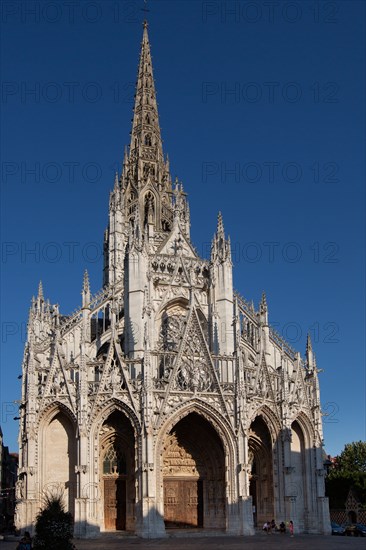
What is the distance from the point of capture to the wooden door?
35938mm

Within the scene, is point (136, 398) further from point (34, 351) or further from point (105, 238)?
point (105, 238)

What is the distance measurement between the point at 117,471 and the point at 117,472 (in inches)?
2.0

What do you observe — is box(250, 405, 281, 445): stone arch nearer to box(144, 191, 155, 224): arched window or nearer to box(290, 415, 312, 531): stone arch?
box(290, 415, 312, 531): stone arch

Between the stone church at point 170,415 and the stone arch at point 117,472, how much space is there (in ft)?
0.19

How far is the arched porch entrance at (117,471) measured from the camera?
35.9 meters

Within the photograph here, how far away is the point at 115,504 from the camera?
36.2 m

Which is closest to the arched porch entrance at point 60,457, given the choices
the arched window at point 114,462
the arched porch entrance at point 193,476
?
the arched window at point 114,462

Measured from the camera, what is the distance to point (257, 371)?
38094 mm

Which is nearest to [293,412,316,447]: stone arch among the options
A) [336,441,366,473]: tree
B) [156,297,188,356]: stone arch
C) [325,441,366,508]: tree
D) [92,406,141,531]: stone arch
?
[156,297,188,356]: stone arch

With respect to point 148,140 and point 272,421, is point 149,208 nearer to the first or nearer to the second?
point 148,140

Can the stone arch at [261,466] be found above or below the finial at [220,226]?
below

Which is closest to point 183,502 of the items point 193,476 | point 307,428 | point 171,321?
point 193,476

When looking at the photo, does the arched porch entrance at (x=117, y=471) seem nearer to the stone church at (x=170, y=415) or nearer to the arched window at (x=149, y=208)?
the stone church at (x=170, y=415)

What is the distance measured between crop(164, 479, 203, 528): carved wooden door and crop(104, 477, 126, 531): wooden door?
2.20 metres
